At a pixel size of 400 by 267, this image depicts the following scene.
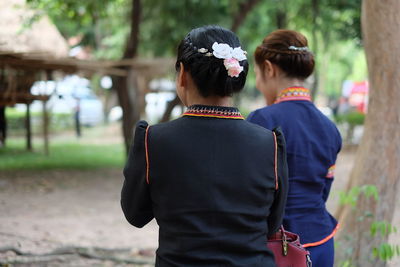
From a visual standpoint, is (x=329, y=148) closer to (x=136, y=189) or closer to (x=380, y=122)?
(x=136, y=189)

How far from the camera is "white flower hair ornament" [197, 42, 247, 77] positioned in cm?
166

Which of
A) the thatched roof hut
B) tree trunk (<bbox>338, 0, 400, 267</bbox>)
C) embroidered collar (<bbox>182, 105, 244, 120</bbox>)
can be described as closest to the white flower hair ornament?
embroidered collar (<bbox>182, 105, 244, 120</bbox>)

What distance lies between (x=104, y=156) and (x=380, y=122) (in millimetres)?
12013

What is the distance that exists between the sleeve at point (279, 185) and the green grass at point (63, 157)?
10.8 m

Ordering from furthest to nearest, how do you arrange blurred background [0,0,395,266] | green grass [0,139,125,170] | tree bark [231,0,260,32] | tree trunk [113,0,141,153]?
green grass [0,139,125,170], tree trunk [113,0,141,153], tree bark [231,0,260,32], blurred background [0,0,395,266]

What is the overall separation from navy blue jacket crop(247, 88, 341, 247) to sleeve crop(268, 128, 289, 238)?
38 centimetres

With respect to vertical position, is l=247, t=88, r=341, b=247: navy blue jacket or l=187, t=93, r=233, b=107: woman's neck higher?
l=187, t=93, r=233, b=107: woman's neck

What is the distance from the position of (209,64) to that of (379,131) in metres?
2.60

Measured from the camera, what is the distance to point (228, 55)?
1.66 meters

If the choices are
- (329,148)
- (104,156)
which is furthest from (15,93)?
(329,148)

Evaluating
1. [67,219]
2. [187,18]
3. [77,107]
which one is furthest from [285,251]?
[77,107]

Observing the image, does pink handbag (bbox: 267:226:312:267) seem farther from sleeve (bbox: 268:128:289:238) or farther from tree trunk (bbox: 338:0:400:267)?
tree trunk (bbox: 338:0:400:267)

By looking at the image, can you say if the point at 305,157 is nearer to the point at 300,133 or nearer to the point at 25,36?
the point at 300,133

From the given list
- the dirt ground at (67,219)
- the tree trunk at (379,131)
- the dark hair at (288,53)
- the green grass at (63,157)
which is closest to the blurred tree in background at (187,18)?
the green grass at (63,157)
